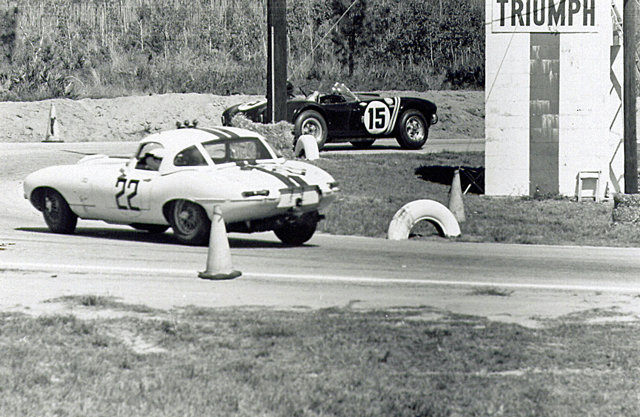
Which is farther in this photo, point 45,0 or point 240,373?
point 45,0

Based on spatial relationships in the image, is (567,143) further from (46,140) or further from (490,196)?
(46,140)

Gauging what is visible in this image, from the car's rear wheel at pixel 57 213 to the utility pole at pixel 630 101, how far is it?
26.9ft

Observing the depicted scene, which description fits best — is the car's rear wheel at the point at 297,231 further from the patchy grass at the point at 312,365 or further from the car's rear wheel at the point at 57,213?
the patchy grass at the point at 312,365

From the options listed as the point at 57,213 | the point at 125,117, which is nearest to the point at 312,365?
the point at 57,213

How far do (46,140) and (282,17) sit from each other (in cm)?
1120

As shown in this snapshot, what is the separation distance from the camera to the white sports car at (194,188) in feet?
33.6

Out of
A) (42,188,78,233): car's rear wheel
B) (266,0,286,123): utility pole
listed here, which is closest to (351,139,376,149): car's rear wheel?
(266,0,286,123): utility pole

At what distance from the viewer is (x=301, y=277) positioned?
Answer: 30.6 feet

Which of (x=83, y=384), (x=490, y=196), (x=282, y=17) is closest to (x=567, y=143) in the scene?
(x=490, y=196)

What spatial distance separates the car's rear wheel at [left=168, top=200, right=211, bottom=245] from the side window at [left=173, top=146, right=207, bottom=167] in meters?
0.45

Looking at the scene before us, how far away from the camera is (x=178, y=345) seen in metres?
6.84

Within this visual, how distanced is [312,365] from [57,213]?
6.16m

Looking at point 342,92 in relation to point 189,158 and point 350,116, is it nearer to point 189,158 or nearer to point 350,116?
point 350,116

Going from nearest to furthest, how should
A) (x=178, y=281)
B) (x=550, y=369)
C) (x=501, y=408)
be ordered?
1. (x=501, y=408)
2. (x=550, y=369)
3. (x=178, y=281)
